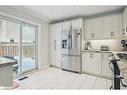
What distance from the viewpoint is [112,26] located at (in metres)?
3.76

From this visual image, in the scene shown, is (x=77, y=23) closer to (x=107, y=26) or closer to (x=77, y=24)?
(x=77, y=24)

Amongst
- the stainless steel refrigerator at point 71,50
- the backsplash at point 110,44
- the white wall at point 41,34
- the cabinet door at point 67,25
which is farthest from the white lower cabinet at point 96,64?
the white wall at point 41,34

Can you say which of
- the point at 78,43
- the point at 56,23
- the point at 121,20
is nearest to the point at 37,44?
the point at 56,23

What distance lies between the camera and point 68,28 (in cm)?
459

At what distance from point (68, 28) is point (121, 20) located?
2006 millimetres

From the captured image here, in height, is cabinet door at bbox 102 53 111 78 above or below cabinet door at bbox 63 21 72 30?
below

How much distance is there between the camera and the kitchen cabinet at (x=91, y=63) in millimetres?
3773

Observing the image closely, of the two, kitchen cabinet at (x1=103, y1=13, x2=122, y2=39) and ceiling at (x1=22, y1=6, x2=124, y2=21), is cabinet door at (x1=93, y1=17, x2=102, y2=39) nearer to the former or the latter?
kitchen cabinet at (x1=103, y1=13, x2=122, y2=39)

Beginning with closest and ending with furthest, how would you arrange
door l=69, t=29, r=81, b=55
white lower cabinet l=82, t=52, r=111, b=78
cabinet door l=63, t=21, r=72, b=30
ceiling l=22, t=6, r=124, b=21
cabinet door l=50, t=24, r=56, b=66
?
ceiling l=22, t=6, r=124, b=21 < white lower cabinet l=82, t=52, r=111, b=78 < door l=69, t=29, r=81, b=55 < cabinet door l=63, t=21, r=72, b=30 < cabinet door l=50, t=24, r=56, b=66

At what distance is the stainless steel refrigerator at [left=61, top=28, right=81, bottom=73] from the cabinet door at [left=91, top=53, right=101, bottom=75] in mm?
543

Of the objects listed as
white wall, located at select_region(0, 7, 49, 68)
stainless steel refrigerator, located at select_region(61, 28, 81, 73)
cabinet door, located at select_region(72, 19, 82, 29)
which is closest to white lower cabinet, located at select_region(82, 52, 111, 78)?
stainless steel refrigerator, located at select_region(61, 28, 81, 73)

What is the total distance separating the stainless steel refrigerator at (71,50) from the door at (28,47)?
1272 millimetres

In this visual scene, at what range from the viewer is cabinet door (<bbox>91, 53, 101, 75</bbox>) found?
3750 millimetres
